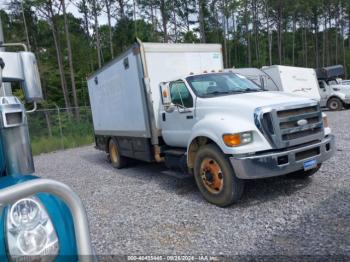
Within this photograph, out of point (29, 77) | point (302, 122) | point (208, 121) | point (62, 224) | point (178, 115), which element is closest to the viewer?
point (62, 224)

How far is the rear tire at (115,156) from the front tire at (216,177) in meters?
4.28

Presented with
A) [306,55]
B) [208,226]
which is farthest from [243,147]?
[306,55]

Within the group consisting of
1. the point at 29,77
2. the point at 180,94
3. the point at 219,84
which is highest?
the point at 29,77

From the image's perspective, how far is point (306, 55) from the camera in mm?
56094

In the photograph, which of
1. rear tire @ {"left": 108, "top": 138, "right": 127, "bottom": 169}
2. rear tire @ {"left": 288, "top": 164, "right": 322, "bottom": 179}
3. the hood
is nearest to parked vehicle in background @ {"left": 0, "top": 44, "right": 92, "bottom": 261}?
the hood

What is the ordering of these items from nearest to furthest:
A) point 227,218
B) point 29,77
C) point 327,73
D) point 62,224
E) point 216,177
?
point 62,224 < point 29,77 < point 227,218 < point 216,177 < point 327,73

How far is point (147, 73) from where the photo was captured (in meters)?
7.18

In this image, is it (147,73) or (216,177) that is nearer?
(216,177)

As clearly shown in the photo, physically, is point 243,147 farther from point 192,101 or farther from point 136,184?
point 136,184

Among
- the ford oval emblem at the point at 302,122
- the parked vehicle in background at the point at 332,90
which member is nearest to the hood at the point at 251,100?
the ford oval emblem at the point at 302,122

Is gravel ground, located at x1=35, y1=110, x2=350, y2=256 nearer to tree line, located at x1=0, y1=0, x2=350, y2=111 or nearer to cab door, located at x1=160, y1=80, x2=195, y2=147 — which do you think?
cab door, located at x1=160, y1=80, x2=195, y2=147

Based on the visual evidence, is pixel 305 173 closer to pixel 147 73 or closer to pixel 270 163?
pixel 270 163

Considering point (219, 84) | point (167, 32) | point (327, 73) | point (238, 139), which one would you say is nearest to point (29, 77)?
point (238, 139)

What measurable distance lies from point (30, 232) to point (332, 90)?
23.6m
